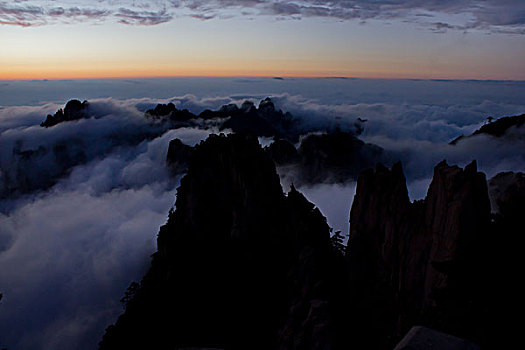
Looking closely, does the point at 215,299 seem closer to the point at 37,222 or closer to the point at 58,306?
the point at 58,306

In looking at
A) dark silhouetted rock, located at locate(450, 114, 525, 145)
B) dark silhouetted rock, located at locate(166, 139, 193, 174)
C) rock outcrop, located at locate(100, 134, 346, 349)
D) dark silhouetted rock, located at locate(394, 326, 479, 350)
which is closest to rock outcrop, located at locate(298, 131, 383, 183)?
dark silhouetted rock, located at locate(450, 114, 525, 145)

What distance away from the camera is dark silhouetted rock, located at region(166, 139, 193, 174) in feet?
477

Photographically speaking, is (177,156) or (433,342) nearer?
(433,342)

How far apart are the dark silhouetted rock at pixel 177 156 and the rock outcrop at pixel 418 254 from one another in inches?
4819

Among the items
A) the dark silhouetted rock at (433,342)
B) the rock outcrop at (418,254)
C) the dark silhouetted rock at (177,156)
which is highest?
the dark silhouetted rock at (433,342)

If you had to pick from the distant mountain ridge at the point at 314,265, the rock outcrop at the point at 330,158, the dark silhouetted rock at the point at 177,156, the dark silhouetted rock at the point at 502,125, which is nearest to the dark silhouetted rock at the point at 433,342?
the distant mountain ridge at the point at 314,265

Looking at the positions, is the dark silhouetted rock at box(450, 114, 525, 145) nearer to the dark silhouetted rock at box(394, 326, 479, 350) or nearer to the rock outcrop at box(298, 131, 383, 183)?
the rock outcrop at box(298, 131, 383, 183)

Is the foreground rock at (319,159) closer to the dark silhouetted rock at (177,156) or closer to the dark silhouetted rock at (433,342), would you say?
the dark silhouetted rock at (177,156)

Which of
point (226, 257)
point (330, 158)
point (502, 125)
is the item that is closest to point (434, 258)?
point (226, 257)

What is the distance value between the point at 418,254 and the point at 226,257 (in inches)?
1004

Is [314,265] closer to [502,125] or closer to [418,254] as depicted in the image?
[418,254]

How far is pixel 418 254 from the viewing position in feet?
66.6

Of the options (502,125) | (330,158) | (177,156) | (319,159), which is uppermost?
(502,125)

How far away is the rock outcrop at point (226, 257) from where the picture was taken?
34.5 m
